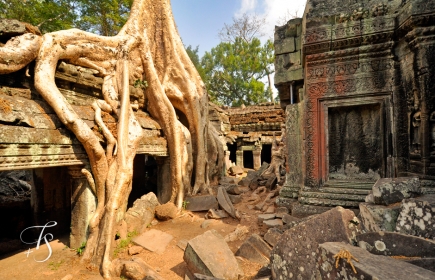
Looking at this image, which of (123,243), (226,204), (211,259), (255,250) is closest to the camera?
(211,259)

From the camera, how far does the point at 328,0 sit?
11.8ft

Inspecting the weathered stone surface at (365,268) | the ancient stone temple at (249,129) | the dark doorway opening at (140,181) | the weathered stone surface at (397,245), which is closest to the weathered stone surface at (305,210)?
the weathered stone surface at (397,245)

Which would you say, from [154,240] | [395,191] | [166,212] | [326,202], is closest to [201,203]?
[166,212]

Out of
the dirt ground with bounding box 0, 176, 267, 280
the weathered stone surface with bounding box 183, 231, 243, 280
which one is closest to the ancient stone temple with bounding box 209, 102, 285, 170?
the dirt ground with bounding box 0, 176, 267, 280

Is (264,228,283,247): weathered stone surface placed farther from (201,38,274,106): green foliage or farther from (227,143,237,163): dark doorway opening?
(201,38,274,106): green foliage

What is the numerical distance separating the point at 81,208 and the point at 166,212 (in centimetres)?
166

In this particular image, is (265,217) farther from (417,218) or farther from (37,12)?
(37,12)

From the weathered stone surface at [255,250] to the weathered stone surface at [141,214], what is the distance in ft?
7.11

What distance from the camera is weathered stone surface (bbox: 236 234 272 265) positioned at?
3111mm

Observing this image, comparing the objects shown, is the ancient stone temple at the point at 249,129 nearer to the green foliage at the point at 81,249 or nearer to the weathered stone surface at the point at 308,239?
the green foliage at the point at 81,249

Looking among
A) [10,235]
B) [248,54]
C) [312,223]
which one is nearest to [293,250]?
[312,223]

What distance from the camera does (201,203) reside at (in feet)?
17.8

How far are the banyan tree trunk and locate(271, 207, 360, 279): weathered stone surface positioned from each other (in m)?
2.54

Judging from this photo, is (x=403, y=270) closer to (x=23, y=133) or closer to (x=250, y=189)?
(x=23, y=133)
